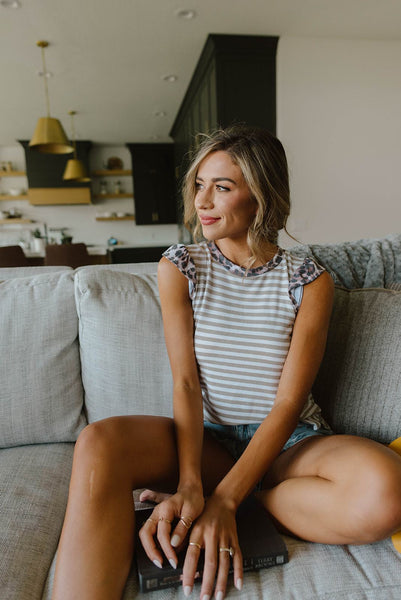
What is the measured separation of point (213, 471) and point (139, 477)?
0.68 feet

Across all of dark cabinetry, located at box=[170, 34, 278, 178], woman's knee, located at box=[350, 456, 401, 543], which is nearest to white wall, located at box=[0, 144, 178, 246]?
dark cabinetry, located at box=[170, 34, 278, 178]

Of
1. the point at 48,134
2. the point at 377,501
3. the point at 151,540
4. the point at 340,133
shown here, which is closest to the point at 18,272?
the point at 151,540

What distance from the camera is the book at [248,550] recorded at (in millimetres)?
667

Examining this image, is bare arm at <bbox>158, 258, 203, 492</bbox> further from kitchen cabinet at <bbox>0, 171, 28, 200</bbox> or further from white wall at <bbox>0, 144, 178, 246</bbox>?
kitchen cabinet at <bbox>0, 171, 28, 200</bbox>

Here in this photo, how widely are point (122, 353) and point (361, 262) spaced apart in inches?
32.0

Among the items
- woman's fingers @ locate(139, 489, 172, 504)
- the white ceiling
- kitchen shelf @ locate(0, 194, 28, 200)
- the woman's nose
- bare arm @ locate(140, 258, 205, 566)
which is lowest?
woman's fingers @ locate(139, 489, 172, 504)

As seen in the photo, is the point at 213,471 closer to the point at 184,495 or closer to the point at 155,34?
the point at 184,495

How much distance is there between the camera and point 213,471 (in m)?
0.95

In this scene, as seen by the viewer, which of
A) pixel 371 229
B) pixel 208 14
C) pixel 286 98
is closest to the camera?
pixel 208 14

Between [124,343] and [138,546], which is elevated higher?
[124,343]

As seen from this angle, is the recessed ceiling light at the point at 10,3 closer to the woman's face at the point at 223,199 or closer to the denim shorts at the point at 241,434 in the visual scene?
the woman's face at the point at 223,199

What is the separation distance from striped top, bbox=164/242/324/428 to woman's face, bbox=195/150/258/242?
97 mm

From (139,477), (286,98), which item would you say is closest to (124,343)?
(139,477)

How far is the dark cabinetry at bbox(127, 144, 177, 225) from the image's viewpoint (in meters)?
7.12
